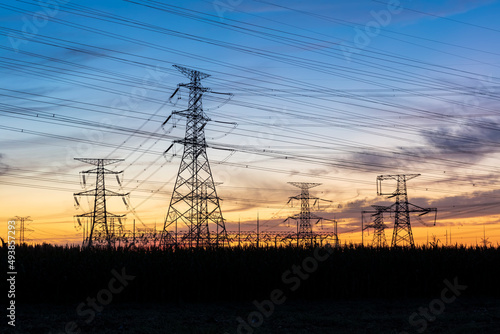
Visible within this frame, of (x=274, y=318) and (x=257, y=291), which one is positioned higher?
(x=257, y=291)

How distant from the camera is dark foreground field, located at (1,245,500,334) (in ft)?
68.5

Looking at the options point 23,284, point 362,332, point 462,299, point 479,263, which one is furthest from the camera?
point 479,263

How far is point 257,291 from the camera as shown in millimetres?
26703

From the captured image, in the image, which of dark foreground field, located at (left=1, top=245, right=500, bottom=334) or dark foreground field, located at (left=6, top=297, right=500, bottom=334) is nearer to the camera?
dark foreground field, located at (left=6, top=297, right=500, bottom=334)

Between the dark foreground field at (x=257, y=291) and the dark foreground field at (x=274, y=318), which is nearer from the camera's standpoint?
the dark foreground field at (x=274, y=318)

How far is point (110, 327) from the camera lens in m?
20.1

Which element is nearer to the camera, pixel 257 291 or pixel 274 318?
pixel 274 318

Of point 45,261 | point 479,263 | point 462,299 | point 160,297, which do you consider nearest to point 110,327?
point 160,297

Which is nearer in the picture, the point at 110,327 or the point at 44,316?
the point at 110,327

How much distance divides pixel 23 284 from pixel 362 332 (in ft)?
48.4

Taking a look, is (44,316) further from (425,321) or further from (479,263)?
(479,263)

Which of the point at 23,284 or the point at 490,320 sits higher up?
the point at 23,284

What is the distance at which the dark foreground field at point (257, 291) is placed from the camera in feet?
68.5

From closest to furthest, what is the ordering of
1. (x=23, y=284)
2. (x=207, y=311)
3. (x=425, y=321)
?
(x=425, y=321), (x=207, y=311), (x=23, y=284)
